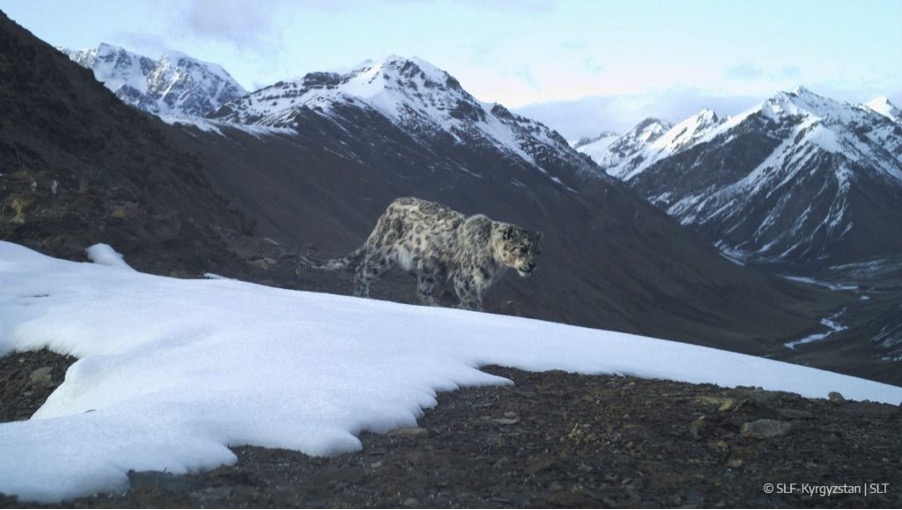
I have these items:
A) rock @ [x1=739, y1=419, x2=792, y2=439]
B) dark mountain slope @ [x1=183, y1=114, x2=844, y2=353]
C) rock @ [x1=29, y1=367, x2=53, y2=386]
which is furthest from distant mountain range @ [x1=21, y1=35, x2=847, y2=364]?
rock @ [x1=739, y1=419, x2=792, y2=439]

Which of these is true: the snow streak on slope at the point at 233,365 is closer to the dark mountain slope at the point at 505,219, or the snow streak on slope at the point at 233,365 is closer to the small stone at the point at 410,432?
the small stone at the point at 410,432

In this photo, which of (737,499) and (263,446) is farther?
(263,446)

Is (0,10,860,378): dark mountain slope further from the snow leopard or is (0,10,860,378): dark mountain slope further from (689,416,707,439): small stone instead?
(689,416,707,439): small stone

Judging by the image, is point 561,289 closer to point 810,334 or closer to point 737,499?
point 810,334

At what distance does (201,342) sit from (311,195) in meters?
101

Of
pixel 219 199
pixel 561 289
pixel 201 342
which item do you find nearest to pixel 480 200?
pixel 561 289

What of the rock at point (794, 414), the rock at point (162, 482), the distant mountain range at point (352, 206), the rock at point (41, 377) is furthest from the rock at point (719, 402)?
A: the distant mountain range at point (352, 206)

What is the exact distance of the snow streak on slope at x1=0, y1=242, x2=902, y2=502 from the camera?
5.89 metres

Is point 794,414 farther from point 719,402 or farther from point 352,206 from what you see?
point 352,206

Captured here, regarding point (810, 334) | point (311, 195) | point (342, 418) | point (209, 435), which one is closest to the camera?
point (209, 435)

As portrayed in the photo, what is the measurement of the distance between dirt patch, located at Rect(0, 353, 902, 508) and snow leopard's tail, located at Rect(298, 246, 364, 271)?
12.0 m

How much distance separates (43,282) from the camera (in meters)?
12.3

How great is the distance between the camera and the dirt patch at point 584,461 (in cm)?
557

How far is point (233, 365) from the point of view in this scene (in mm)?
8352
